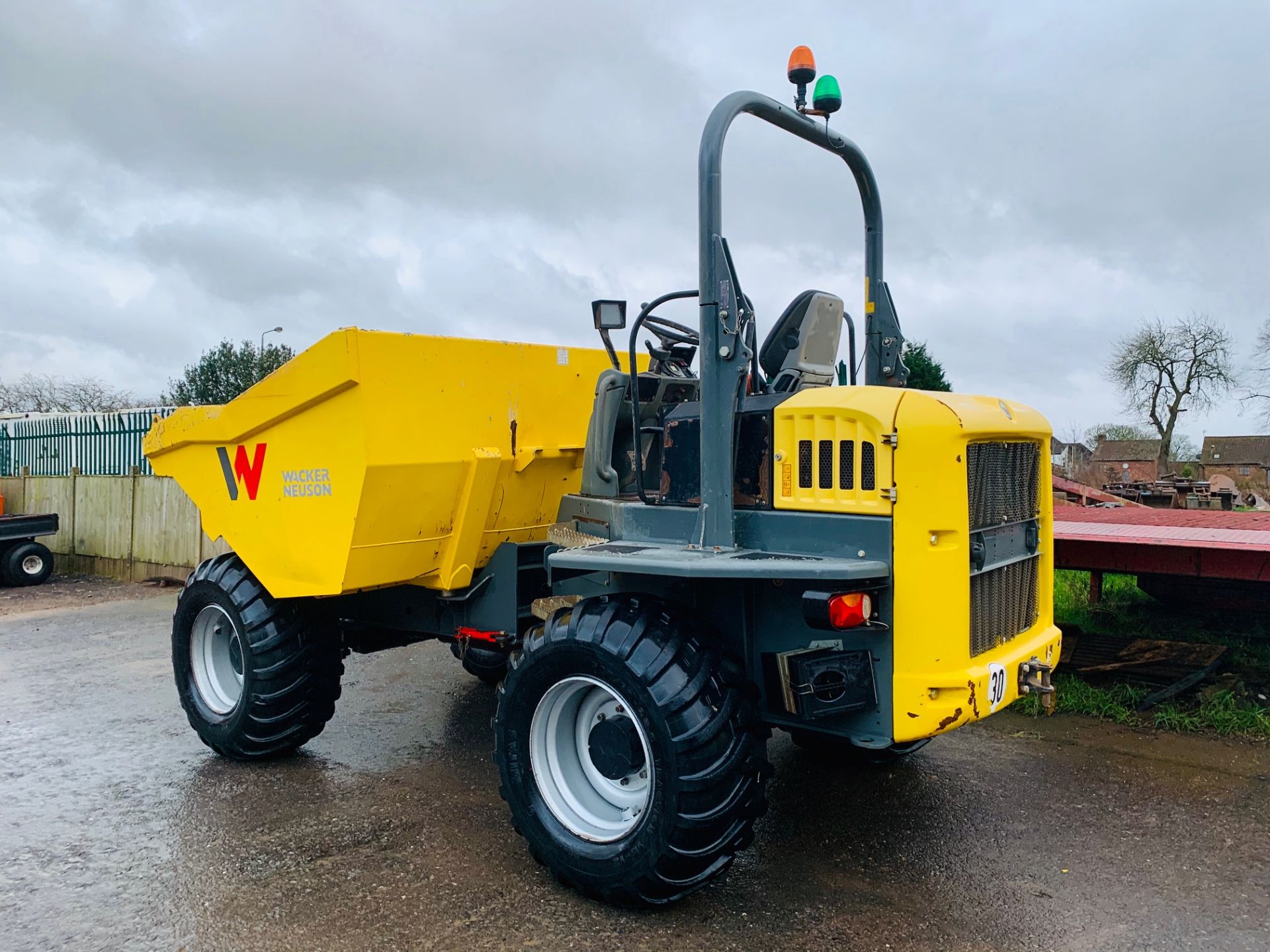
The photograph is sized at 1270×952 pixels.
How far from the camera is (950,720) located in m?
3.29

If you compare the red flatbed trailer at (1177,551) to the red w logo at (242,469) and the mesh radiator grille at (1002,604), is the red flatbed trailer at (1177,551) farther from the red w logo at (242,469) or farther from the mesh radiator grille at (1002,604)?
the red w logo at (242,469)

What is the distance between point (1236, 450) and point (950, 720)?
222 ft

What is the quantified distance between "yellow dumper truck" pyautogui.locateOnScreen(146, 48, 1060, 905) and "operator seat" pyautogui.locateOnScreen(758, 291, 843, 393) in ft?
0.04

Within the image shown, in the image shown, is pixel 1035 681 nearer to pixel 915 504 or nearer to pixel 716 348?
pixel 915 504

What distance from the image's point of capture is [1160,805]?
4.45 metres

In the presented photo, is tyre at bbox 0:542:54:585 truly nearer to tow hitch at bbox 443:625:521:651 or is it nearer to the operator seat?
tow hitch at bbox 443:625:521:651

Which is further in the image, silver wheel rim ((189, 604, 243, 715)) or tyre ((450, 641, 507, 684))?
tyre ((450, 641, 507, 684))

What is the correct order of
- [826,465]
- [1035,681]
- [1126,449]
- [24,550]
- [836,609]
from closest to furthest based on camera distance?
[836,609] < [826,465] < [1035,681] < [24,550] < [1126,449]

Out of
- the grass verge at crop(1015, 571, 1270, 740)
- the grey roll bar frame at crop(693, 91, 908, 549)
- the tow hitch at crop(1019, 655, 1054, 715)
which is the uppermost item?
the grey roll bar frame at crop(693, 91, 908, 549)

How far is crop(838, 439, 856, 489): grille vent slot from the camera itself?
333 cm

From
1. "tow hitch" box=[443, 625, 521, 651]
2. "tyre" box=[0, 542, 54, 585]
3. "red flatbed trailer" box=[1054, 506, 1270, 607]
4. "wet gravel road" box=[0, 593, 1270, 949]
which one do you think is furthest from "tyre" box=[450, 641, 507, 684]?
"tyre" box=[0, 542, 54, 585]

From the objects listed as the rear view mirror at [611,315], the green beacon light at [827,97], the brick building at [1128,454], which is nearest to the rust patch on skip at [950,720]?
the rear view mirror at [611,315]

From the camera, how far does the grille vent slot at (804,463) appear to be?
136 inches

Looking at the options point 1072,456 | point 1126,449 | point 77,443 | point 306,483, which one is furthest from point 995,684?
point 1126,449
